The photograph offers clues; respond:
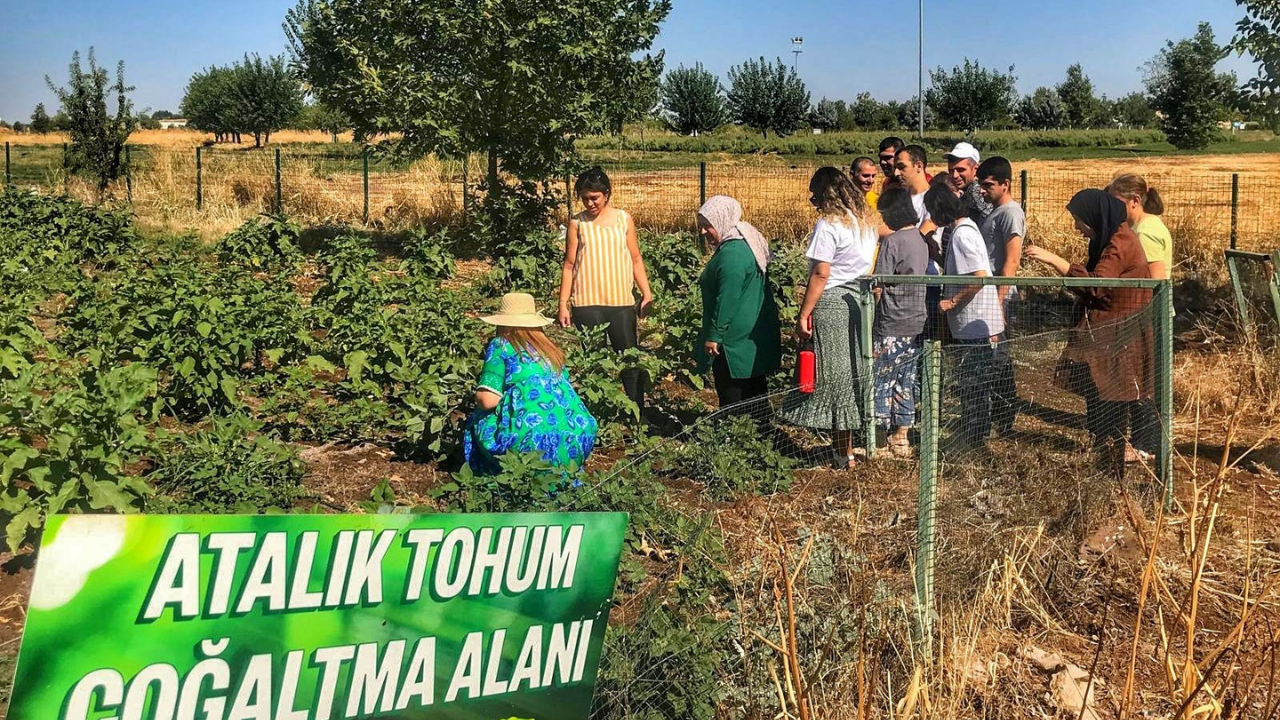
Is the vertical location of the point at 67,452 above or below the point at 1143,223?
below

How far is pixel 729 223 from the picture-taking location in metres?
6.40

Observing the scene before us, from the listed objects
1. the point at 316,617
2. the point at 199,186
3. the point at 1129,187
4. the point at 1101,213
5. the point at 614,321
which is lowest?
the point at 316,617

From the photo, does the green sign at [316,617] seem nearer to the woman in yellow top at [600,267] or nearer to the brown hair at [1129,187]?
the woman in yellow top at [600,267]

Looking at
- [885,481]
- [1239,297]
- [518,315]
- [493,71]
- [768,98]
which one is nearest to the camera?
[518,315]

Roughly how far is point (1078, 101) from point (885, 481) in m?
71.2

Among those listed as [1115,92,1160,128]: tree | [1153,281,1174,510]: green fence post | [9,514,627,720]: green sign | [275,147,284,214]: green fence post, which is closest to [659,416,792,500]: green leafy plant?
[1153,281,1174,510]: green fence post

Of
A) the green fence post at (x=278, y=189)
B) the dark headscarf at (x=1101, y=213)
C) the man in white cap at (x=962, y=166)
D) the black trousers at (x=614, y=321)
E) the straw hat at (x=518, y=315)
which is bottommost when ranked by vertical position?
the black trousers at (x=614, y=321)

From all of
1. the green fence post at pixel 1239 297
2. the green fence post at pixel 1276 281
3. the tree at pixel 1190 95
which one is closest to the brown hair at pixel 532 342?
the green fence post at pixel 1276 281

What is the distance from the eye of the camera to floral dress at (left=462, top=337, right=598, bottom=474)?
517 cm

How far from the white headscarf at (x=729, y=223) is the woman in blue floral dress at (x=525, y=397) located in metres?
1.46

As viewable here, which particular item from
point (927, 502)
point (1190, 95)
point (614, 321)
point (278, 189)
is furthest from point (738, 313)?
point (1190, 95)

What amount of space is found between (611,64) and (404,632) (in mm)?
13432

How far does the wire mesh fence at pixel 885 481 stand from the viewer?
3.62 meters

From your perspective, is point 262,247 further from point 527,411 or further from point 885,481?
point 885,481
